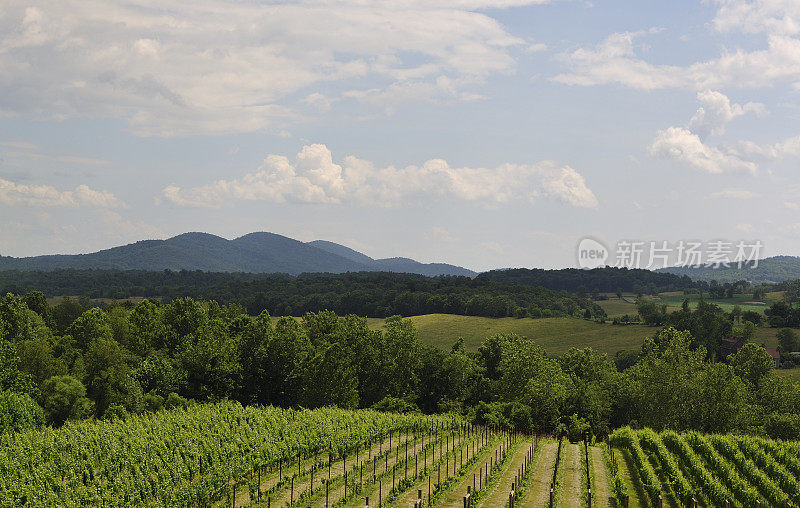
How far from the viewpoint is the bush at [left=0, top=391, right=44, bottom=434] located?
47.2 metres

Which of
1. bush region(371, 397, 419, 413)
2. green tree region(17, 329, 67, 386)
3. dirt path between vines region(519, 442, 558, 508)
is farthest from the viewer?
bush region(371, 397, 419, 413)

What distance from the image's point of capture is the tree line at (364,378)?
59625 mm

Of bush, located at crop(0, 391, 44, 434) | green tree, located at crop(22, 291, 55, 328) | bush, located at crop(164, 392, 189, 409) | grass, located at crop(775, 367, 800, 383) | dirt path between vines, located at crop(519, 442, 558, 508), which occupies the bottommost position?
bush, located at crop(164, 392, 189, 409)

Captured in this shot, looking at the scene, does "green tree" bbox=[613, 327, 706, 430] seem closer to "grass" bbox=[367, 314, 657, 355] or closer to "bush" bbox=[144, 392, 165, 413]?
"bush" bbox=[144, 392, 165, 413]

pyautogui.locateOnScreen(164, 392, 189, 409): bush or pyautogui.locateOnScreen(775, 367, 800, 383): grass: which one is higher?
pyautogui.locateOnScreen(775, 367, 800, 383): grass

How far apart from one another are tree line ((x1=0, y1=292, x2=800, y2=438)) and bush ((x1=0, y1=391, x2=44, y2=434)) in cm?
19

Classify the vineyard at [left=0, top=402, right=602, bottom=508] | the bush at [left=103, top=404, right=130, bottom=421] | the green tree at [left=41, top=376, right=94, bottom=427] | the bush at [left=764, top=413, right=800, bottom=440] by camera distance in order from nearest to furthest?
the vineyard at [left=0, top=402, right=602, bottom=508], the bush at [left=103, top=404, right=130, bottom=421], the green tree at [left=41, top=376, right=94, bottom=427], the bush at [left=764, top=413, right=800, bottom=440]

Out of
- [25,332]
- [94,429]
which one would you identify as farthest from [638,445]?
[25,332]

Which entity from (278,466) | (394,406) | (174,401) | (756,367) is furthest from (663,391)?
(174,401)

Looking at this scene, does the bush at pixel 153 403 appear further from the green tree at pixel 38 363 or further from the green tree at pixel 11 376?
the green tree at pixel 38 363

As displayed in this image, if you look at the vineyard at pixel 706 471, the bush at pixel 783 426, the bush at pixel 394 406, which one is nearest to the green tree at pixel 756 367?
the bush at pixel 783 426

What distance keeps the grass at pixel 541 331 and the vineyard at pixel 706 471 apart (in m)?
80.5

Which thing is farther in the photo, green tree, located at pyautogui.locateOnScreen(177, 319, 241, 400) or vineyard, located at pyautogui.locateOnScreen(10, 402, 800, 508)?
green tree, located at pyautogui.locateOnScreen(177, 319, 241, 400)

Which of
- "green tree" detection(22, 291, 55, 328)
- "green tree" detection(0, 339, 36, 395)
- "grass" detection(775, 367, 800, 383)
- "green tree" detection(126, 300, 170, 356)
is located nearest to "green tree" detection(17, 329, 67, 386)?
"green tree" detection(0, 339, 36, 395)
